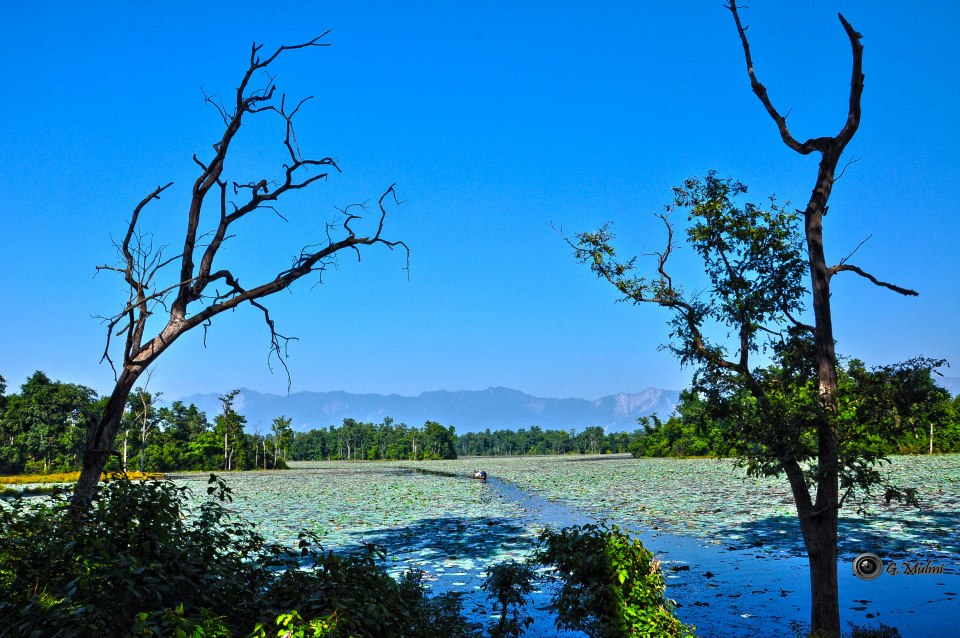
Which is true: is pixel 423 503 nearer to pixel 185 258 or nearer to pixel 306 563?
pixel 306 563

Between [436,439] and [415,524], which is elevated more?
[415,524]

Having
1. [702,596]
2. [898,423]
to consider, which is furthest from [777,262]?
[702,596]

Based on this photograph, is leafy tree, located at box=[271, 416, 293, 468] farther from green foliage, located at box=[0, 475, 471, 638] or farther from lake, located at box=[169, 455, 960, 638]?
green foliage, located at box=[0, 475, 471, 638]

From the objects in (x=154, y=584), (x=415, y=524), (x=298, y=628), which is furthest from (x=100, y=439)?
(x=415, y=524)

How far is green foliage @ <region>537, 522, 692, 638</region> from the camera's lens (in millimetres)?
4797

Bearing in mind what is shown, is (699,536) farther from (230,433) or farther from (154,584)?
(230,433)

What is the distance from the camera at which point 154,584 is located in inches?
129

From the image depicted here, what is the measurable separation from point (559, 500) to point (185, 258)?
69.0 feet

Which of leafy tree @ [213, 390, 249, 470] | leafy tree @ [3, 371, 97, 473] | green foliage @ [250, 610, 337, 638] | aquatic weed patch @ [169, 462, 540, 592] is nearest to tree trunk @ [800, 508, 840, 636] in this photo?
aquatic weed patch @ [169, 462, 540, 592]

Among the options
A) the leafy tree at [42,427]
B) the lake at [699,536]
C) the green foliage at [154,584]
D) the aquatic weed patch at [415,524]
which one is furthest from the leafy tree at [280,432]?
the green foliage at [154,584]

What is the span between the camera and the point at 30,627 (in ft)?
8.98

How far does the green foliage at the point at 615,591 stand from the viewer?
15.7ft

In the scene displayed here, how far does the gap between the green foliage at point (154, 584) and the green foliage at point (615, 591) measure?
126 cm

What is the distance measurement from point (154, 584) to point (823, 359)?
682 centimetres
